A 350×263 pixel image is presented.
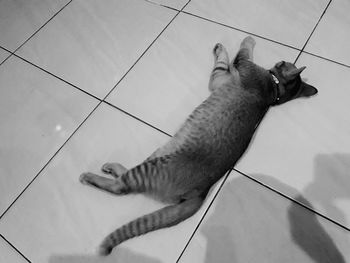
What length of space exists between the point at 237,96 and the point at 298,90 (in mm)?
289

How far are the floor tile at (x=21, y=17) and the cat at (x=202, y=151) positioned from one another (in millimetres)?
957

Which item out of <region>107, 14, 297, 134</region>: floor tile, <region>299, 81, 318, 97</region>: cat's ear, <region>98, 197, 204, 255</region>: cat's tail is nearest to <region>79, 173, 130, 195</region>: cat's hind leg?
<region>98, 197, 204, 255</region>: cat's tail

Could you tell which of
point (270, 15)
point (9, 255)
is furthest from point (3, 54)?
point (270, 15)

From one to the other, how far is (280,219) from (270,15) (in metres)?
1.03

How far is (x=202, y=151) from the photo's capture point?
1011 mm

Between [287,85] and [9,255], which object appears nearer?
[9,255]

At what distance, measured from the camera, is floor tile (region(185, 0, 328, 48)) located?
1.45 meters

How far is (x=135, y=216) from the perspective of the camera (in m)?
1.09

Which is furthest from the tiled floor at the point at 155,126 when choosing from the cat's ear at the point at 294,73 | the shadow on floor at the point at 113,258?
the cat's ear at the point at 294,73

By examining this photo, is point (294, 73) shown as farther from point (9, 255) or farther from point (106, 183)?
point (9, 255)

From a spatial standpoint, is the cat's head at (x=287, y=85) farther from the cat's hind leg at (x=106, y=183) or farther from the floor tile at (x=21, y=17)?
the floor tile at (x=21, y=17)

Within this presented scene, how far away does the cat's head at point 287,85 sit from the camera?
47.2 inches

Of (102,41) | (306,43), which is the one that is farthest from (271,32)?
(102,41)

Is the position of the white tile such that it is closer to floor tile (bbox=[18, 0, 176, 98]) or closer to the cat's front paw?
floor tile (bbox=[18, 0, 176, 98])
